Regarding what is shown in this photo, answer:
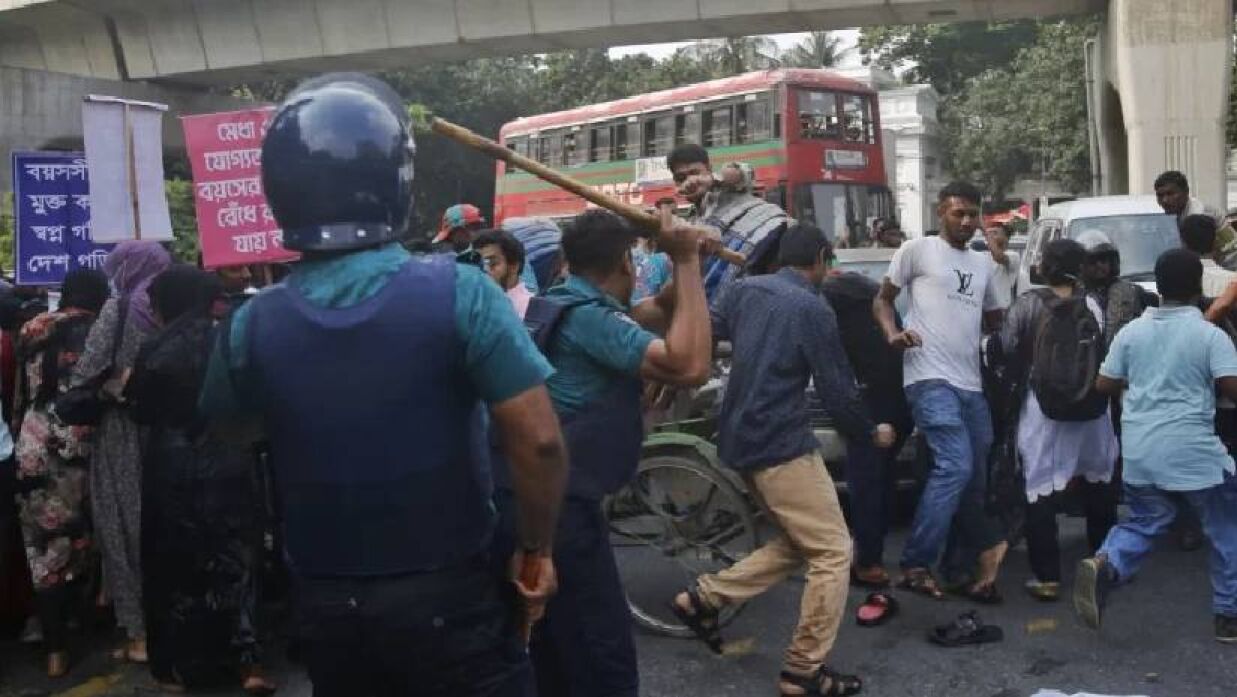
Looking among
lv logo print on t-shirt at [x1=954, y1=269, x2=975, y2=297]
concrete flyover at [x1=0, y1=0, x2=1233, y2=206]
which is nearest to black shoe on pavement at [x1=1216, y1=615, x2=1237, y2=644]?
lv logo print on t-shirt at [x1=954, y1=269, x2=975, y2=297]

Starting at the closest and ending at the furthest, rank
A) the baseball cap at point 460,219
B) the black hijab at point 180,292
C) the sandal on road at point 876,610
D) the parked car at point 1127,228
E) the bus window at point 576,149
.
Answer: the black hijab at point 180,292 < the sandal on road at point 876,610 < the baseball cap at point 460,219 < the parked car at point 1127,228 < the bus window at point 576,149

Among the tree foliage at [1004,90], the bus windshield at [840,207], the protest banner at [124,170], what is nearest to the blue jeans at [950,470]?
the protest banner at [124,170]

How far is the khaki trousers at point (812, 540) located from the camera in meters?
4.56

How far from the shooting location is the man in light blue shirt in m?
4.97

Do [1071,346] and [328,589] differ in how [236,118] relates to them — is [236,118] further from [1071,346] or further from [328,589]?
[328,589]

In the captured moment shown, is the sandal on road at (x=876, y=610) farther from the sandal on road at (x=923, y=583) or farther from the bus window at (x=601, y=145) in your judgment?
the bus window at (x=601, y=145)

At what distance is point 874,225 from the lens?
20.4 meters

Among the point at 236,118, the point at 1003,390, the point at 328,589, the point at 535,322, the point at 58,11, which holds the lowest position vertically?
the point at 1003,390

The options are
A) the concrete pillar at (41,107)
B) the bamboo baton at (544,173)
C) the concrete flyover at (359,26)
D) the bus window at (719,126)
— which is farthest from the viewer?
the concrete pillar at (41,107)

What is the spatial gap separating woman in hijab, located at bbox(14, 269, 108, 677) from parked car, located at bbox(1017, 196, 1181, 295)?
6.49m

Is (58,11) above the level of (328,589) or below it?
above

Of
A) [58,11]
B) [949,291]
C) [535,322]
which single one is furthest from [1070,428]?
[58,11]

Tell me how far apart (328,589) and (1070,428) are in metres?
4.12

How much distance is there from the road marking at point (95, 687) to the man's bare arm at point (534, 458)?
319cm
